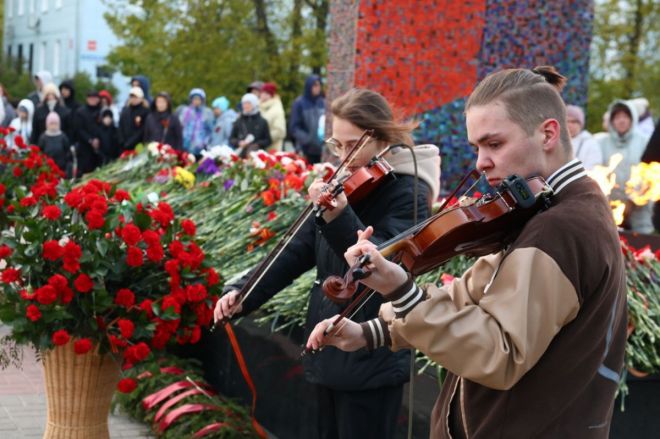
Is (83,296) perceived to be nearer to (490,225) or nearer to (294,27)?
(490,225)

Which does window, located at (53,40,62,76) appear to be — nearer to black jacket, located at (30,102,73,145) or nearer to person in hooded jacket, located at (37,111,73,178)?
black jacket, located at (30,102,73,145)

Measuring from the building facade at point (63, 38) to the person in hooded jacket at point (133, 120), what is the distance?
26.7 m

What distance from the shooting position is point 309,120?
15602 millimetres

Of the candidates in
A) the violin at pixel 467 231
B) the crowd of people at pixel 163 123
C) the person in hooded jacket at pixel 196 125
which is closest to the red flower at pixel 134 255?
the violin at pixel 467 231

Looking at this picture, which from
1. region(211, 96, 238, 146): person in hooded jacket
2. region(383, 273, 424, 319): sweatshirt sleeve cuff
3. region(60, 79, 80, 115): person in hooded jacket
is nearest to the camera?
region(383, 273, 424, 319): sweatshirt sleeve cuff

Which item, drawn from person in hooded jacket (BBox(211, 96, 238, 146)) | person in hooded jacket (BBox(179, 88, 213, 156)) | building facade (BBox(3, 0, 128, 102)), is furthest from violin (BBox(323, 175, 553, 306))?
building facade (BBox(3, 0, 128, 102))

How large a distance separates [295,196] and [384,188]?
362 centimetres

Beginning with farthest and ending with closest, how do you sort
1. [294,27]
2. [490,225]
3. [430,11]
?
[294,27] < [430,11] < [490,225]

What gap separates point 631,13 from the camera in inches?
995

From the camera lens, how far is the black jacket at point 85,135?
59.1 feet

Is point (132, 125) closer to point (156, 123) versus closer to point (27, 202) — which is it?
point (156, 123)

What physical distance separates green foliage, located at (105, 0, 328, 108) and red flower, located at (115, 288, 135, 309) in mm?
22113

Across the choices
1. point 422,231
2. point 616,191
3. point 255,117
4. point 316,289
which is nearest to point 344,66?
point 616,191

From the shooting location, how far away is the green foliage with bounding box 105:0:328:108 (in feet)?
89.5
